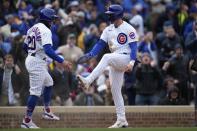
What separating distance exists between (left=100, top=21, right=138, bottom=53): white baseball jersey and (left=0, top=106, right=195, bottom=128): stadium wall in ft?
7.49

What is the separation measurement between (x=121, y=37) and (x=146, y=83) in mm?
3947

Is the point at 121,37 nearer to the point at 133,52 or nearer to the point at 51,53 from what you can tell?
the point at 133,52

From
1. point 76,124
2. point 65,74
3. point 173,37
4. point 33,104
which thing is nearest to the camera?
point 33,104

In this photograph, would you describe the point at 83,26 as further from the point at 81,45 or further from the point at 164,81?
the point at 164,81

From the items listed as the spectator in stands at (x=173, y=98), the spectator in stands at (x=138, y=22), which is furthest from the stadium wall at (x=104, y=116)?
the spectator in stands at (x=138, y=22)

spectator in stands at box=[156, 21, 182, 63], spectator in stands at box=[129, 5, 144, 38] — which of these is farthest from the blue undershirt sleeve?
spectator in stands at box=[129, 5, 144, 38]

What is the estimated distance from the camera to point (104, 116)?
1855cm

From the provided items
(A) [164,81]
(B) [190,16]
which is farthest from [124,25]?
(B) [190,16]

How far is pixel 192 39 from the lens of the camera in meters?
20.8

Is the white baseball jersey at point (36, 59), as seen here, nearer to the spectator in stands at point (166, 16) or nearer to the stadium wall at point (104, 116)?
the stadium wall at point (104, 116)

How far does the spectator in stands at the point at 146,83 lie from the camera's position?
2031 centimetres

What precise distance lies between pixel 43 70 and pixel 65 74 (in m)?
3.51

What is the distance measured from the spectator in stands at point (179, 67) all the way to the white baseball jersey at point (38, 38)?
5.17 meters

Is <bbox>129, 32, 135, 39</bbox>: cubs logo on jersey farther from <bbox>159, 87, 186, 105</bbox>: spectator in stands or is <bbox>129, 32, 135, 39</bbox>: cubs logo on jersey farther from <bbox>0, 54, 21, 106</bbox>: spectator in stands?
<bbox>0, 54, 21, 106</bbox>: spectator in stands
